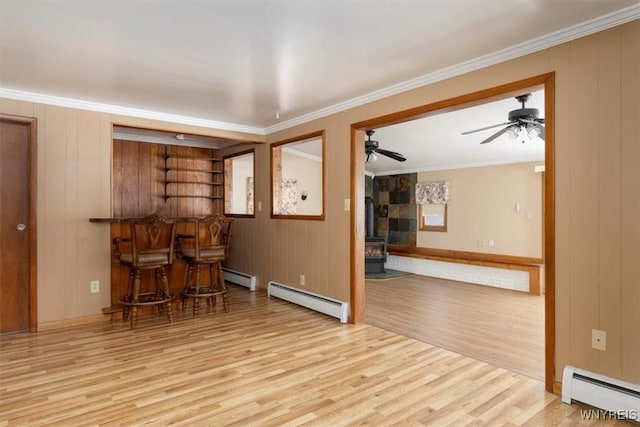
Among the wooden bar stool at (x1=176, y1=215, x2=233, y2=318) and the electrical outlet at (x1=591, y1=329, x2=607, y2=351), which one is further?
the wooden bar stool at (x1=176, y1=215, x2=233, y2=318)

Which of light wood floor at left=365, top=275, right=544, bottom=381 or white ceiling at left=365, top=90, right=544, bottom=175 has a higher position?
white ceiling at left=365, top=90, right=544, bottom=175

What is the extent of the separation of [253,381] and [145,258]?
1.88m

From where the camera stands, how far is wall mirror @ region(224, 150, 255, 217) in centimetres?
659

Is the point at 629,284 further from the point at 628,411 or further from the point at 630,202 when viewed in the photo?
the point at 628,411

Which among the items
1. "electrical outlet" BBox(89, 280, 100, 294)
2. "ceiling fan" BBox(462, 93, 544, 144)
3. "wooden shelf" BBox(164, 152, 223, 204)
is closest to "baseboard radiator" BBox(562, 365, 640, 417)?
"ceiling fan" BBox(462, 93, 544, 144)

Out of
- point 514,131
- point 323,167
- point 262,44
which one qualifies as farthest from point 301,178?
point 262,44

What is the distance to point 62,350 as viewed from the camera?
3230 millimetres

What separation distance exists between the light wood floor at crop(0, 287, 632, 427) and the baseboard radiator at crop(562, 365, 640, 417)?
86 mm

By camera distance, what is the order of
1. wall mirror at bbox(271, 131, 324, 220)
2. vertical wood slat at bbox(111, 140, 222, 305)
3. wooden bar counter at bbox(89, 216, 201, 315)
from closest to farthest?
wooden bar counter at bbox(89, 216, 201, 315) → vertical wood slat at bbox(111, 140, 222, 305) → wall mirror at bbox(271, 131, 324, 220)

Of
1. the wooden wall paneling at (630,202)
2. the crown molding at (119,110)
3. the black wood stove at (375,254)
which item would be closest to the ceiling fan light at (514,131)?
the wooden wall paneling at (630,202)

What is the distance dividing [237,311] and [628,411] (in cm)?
356

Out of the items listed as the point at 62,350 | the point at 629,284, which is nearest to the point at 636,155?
the point at 629,284

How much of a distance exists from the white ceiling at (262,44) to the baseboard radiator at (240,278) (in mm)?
2726

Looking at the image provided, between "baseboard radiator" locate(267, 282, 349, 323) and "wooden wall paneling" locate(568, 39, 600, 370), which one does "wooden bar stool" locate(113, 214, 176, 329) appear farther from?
"wooden wall paneling" locate(568, 39, 600, 370)
